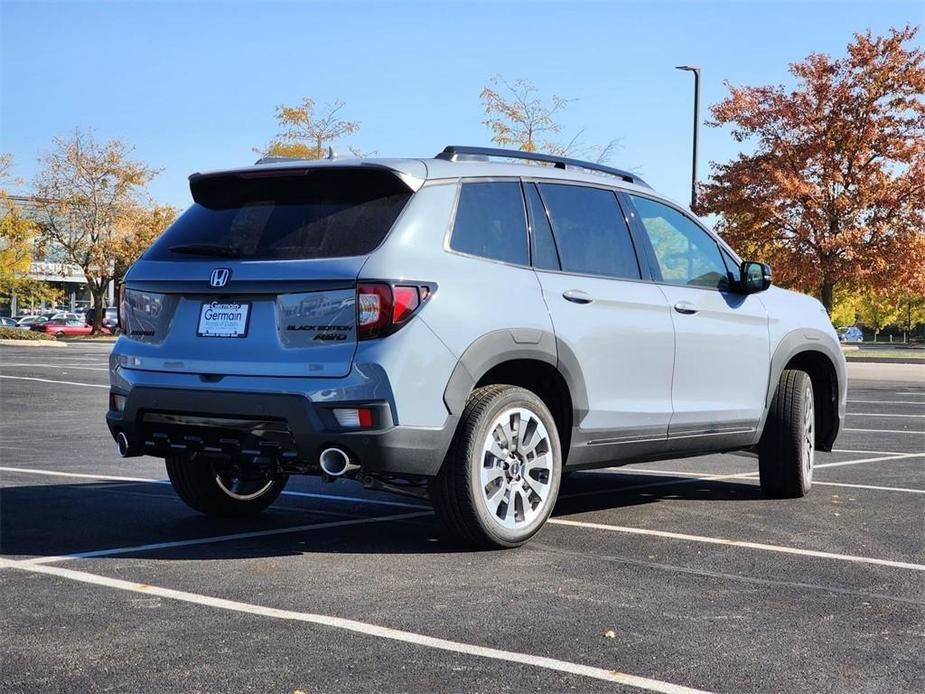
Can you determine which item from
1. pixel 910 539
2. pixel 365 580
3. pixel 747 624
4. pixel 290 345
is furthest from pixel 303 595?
pixel 910 539

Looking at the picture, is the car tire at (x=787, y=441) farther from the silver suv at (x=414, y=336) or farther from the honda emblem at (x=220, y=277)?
the honda emblem at (x=220, y=277)

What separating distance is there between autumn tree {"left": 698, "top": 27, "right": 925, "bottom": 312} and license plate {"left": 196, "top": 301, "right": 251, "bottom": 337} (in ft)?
90.0

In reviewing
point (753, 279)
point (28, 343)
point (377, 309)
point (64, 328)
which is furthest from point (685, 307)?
point (64, 328)

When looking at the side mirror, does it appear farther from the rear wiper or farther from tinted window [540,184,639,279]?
the rear wiper

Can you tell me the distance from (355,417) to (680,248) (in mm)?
2906

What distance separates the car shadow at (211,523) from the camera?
5.92m

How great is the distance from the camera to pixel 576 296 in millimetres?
6316

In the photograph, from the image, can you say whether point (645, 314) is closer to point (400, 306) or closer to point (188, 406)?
point (400, 306)

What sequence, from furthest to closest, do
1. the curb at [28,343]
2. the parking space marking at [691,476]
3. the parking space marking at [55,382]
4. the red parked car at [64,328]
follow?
the red parked car at [64,328] < the curb at [28,343] < the parking space marking at [55,382] < the parking space marking at [691,476]

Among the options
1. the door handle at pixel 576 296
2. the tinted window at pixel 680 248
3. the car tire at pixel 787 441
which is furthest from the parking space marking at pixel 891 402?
the door handle at pixel 576 296

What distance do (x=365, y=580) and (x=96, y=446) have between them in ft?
20.5

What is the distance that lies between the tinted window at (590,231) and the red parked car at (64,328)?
59.8 m

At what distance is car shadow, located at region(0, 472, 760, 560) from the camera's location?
5.92m

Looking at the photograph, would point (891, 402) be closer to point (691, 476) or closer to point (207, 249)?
point (691, 476)
